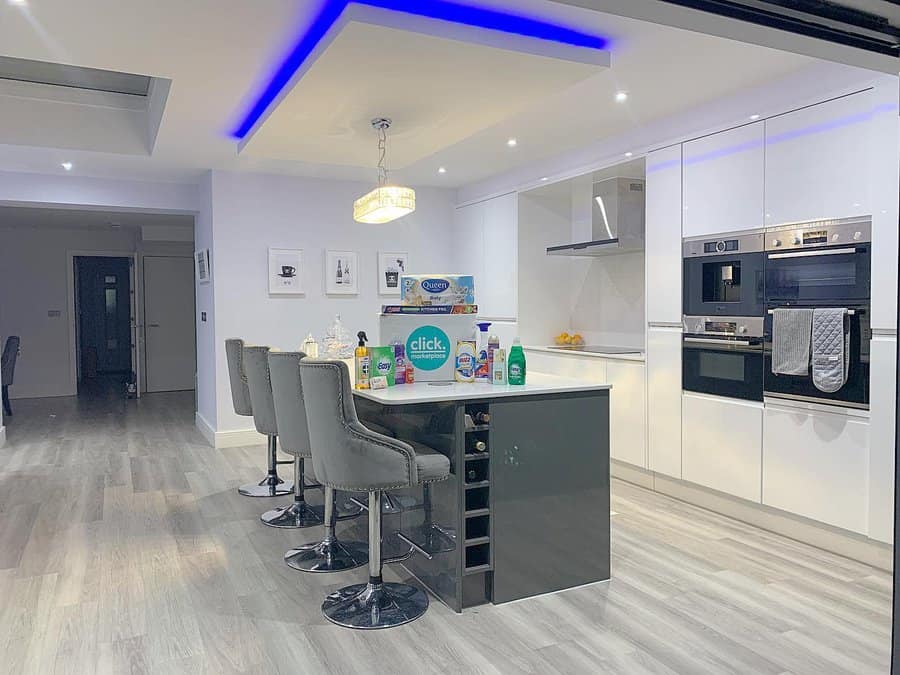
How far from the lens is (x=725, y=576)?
317 cm

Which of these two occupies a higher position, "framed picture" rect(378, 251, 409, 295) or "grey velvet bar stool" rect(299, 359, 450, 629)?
"framed picture" rect(378, 251, 409, 295)

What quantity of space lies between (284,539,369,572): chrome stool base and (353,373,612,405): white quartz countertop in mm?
873

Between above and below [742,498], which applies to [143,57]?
above

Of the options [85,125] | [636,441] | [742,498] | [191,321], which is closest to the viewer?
[742,498]

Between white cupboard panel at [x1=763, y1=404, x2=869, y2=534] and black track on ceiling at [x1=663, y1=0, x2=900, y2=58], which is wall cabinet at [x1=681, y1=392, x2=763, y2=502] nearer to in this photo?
white cupboard panel at [x1=763, y1=404, x2=869, y2=534]

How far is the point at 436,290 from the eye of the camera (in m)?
3.34

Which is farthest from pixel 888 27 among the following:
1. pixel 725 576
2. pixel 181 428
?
pixel 181 428

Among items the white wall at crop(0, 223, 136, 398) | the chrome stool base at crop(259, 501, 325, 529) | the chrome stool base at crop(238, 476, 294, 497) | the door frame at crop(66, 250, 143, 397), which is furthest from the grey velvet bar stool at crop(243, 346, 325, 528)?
the white wall at crop(0, 223, 136, 398)

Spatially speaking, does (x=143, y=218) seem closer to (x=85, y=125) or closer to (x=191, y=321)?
(x=191, y=321)

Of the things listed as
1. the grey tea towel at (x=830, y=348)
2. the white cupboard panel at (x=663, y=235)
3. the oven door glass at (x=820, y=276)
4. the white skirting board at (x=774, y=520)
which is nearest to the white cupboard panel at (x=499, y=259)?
the white cupboard panel at (x=663, y=235)

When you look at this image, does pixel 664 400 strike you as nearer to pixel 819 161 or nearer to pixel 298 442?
pixel 819 161

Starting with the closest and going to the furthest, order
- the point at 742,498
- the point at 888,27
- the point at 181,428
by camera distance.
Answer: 1. the point at 888,27
2. the point at 742,498
3. the point at 181,428

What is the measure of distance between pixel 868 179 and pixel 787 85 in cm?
71

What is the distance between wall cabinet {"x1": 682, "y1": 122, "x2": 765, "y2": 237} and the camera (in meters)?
3.83
